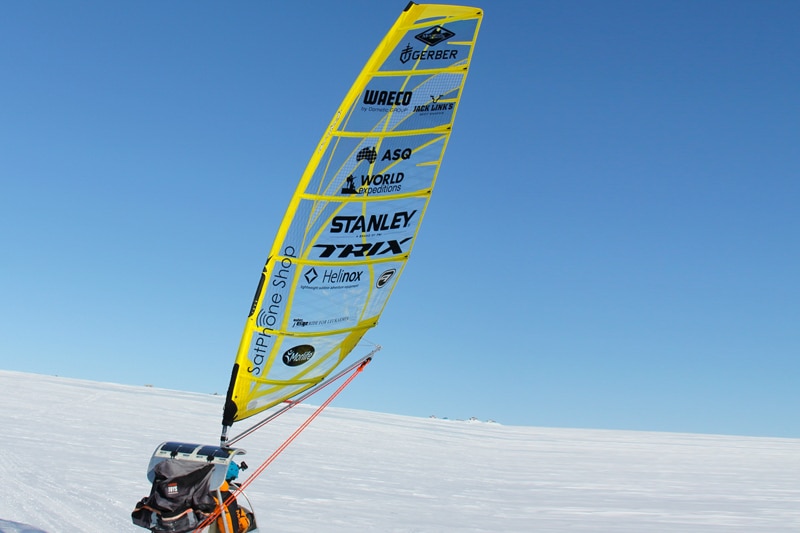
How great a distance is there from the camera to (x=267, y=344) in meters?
5.59

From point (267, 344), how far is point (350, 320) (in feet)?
2.43

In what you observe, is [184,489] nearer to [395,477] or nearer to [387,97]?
[387,97]

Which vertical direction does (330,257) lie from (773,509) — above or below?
above

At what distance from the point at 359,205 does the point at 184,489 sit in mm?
2480

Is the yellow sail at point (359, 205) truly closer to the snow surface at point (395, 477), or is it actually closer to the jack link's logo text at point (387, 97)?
the jack link's logo text at point (387, 97)

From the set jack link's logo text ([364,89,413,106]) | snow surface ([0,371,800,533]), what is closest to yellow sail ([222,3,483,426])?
jack link's logo text ([364,89,413,106])

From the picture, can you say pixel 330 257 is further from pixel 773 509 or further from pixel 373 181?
pixel 773 509

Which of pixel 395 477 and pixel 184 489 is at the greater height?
pixel 184 489

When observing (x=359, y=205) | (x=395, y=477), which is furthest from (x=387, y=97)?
(x=395, y=477)

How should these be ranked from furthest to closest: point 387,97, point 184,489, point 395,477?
point 395,477 < point 387,97 < point 184,489

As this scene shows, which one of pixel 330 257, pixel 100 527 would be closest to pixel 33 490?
pixel 100 527

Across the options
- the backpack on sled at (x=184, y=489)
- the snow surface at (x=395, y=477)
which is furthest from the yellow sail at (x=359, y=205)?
the snow surface at (x=395, y=477)

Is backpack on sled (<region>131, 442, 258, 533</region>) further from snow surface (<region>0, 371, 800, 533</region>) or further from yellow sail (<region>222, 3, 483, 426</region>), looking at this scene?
snow surface (<region>0, 371, 800, 533</region>)

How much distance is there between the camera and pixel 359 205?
225 inches
